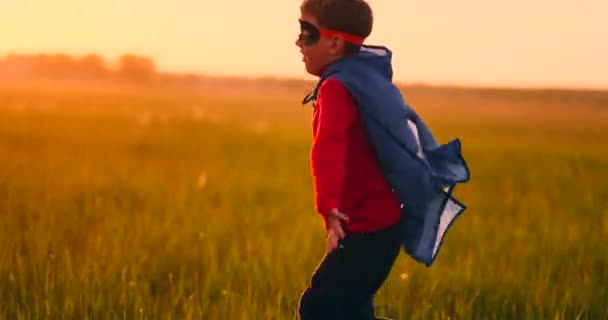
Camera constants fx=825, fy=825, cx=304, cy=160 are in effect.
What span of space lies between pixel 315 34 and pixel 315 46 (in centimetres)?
4

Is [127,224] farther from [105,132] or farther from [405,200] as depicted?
[105,132]

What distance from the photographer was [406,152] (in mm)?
2387

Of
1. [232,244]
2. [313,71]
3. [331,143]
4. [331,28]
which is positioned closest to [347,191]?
[331,143]

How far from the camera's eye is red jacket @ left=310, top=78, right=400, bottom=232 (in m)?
2.29

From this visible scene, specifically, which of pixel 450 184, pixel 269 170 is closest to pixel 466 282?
pixel 450 184

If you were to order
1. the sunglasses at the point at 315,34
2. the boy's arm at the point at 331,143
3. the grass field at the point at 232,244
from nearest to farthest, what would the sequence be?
1. the boy's arm at the point at 331,143
2. the sunglasses at the point at 315,34
3. the grass field at the point at 232,244

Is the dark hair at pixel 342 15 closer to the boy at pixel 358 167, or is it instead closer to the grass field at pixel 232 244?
the boy at pixel 358 167

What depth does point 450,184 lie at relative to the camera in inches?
97.7

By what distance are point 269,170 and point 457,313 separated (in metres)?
4.63

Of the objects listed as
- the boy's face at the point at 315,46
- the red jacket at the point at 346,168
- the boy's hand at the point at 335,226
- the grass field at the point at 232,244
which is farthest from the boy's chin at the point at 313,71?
the grass field at the point at 232,244

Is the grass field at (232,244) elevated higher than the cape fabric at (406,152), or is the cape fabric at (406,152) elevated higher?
the cape fabric at (406,152)

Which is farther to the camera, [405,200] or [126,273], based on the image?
[126,273]

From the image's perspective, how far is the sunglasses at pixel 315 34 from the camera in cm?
238

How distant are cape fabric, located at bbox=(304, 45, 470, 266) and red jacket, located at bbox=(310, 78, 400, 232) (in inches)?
1.4
